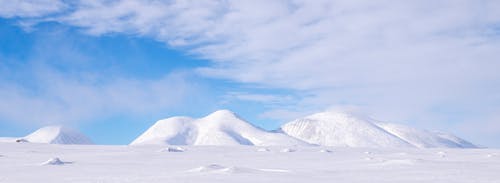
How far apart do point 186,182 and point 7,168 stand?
8.24 m

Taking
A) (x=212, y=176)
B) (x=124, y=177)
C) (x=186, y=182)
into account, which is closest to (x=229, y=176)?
(x=212, y=176)

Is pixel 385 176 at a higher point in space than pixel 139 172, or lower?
lower

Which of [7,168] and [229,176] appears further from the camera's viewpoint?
[7,168]

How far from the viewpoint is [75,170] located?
794 inches

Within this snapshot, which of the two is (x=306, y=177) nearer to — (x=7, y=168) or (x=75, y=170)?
(x=75, y=170)

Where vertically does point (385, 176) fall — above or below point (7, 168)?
below

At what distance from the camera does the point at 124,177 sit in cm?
1753

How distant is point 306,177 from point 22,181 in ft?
27.3

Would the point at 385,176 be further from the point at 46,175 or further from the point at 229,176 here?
the point at 46,175

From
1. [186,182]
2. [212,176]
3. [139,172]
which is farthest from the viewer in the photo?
[139,172]

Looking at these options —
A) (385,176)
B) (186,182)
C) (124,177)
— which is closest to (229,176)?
(186,182)

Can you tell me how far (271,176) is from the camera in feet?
59.3

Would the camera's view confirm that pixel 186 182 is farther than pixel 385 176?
No

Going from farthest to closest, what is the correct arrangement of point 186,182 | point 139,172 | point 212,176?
point 139,172 < point 212,176 < point 186,182
